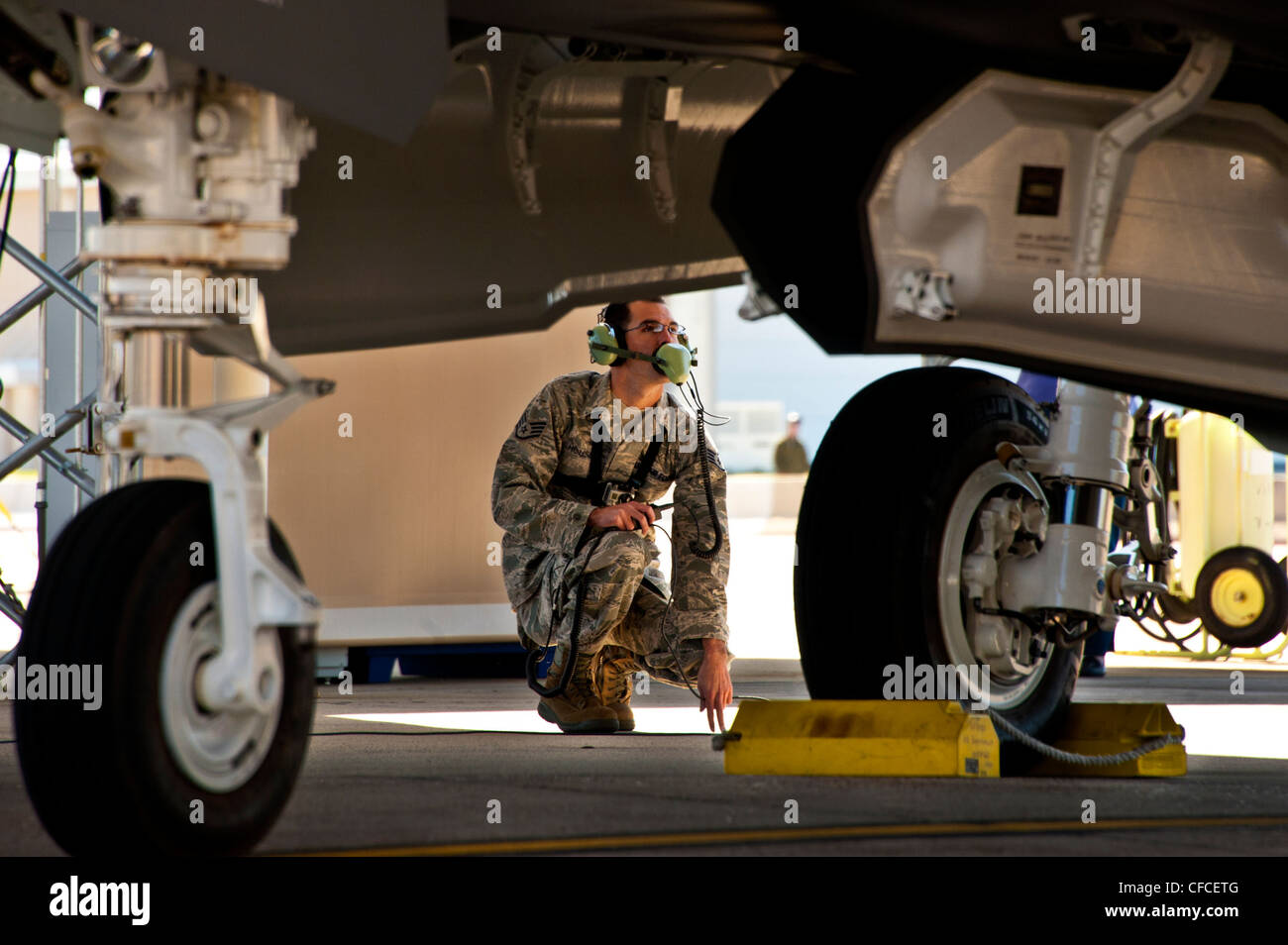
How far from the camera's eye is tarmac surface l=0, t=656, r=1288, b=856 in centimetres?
267

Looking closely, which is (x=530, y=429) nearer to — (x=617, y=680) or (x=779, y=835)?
(x=617, y=680)

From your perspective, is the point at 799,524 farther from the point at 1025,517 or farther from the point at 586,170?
the point at 586,170

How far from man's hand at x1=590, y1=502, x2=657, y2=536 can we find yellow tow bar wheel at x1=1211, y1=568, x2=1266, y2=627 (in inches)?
270

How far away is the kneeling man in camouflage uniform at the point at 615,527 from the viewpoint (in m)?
4.37

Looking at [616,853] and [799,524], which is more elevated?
[799,524]

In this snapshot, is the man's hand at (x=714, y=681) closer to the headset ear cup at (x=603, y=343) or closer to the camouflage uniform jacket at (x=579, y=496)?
the camouflage uniform jacket at (x=579, y=496)

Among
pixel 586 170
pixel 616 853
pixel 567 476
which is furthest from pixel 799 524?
pixel 616 853

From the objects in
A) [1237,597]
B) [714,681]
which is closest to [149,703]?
[714,681]

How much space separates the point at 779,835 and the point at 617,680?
213 centimetres

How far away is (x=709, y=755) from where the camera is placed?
4.22m

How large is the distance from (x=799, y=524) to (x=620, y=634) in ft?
2.70

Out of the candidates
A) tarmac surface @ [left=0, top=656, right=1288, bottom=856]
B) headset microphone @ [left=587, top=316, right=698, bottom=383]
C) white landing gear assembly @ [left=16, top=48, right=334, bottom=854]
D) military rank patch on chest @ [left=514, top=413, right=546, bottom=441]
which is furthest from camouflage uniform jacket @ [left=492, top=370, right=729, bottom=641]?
white landing gear assembly @ [left=16, top=48, right=334, bottom=854]

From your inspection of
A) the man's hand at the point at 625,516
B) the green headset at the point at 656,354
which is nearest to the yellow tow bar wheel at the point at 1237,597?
the green headset at the point at 656,354

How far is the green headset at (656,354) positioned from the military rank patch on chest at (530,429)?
24cm
